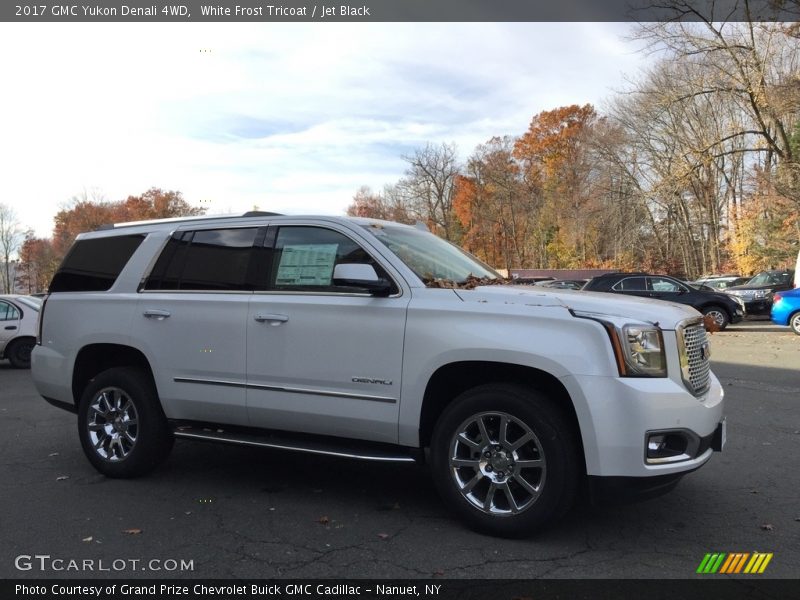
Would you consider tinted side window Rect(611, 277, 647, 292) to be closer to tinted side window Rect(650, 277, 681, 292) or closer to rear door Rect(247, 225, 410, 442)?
tinted side window Rect(650, 277, 681, 292)

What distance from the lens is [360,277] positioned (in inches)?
159

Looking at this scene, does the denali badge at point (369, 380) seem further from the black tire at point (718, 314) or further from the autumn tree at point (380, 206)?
the autumn tree at point (380, 206)

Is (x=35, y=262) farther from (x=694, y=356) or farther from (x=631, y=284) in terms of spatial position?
(x=694, y=356)

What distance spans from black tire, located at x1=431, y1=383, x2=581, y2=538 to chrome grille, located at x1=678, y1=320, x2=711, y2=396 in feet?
2.52

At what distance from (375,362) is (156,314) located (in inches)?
77.5

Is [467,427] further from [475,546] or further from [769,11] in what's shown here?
[769,11]

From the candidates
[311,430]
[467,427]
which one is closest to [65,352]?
[311,430]

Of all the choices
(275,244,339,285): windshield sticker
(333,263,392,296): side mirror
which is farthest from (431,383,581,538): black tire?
(275,244,339,285): windshield sticker

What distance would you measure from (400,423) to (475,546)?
0.85 metres

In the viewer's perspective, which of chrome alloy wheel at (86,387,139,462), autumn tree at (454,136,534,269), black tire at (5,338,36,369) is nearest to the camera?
chrome alloy wheel at (86,387,139,462)

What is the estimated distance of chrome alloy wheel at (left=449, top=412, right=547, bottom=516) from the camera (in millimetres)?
3715

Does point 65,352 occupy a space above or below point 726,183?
below

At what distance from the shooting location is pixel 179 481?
5.09 m

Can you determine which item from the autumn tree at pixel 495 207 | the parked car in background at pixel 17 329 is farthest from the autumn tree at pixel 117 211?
the parked car in background at pixel 17 329
